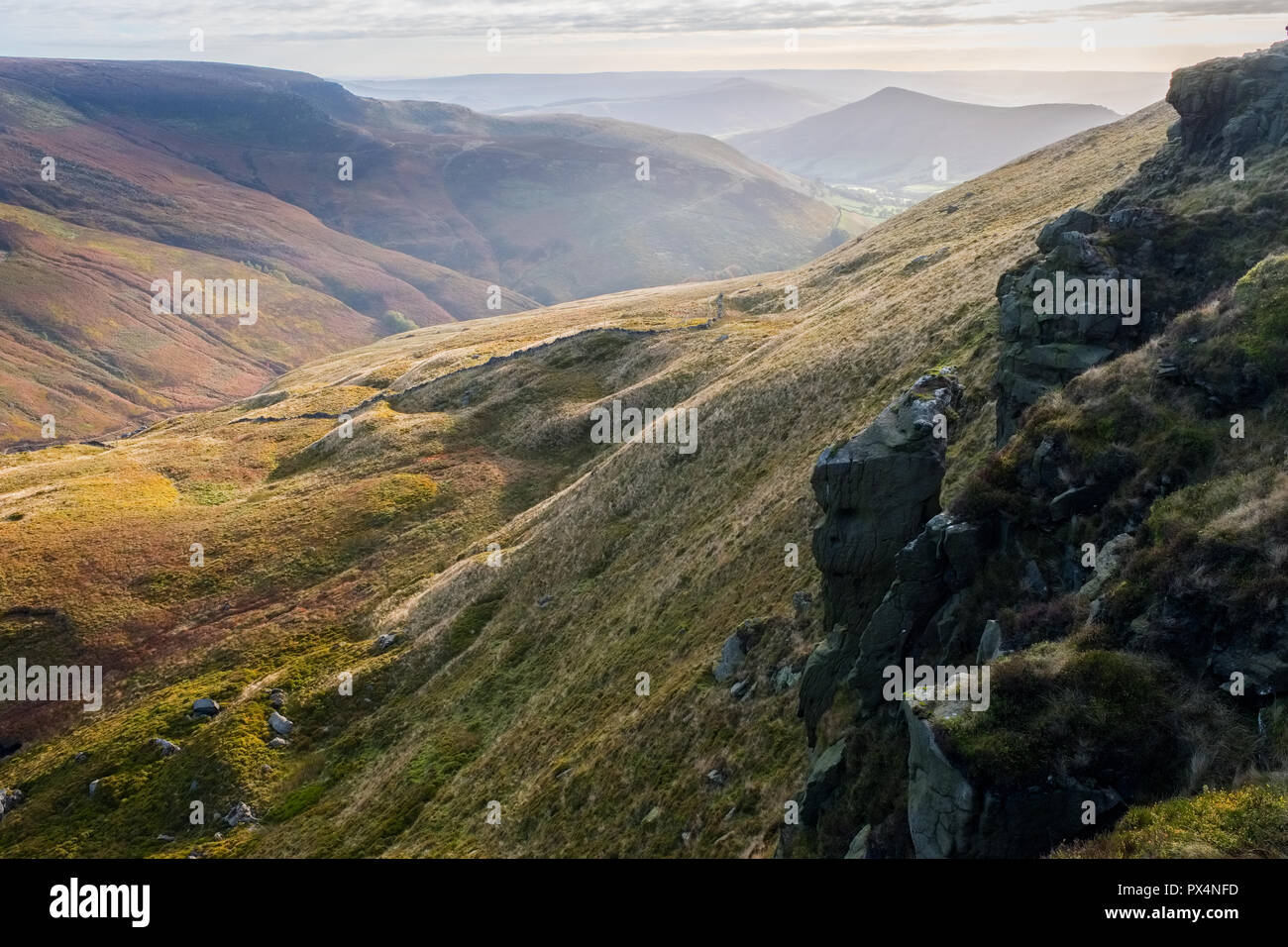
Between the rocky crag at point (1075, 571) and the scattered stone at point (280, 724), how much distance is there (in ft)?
117

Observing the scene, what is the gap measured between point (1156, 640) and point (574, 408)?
70418 millimetres

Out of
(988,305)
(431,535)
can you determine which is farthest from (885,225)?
(431,535)

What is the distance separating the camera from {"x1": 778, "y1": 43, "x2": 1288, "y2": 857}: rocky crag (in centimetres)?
1438

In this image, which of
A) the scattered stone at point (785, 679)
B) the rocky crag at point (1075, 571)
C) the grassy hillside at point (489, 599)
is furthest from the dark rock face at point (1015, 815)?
the scattered stone at point (785, 679)

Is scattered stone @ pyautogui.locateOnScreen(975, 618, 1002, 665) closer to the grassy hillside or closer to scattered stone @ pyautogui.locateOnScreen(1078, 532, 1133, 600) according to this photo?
scattered stone @ pyautogui.locateOnScreen(1078, 532, 1133, 600)

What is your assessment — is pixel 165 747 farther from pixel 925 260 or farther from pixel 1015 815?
pixel 925 260

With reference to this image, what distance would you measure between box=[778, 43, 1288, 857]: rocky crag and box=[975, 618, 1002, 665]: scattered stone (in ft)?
0.20

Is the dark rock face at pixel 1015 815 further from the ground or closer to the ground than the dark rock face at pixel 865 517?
closer to the ground

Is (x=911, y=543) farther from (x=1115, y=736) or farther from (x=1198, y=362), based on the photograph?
(x=1198, y=362)

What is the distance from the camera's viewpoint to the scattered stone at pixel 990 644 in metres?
17.8

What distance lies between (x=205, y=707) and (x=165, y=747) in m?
3.17

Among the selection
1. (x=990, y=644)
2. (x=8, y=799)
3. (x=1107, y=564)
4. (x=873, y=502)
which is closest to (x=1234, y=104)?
(x=873, y=502)

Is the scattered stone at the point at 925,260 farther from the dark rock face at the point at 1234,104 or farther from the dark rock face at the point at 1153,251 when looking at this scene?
the dark rock face at the point at 1153,251

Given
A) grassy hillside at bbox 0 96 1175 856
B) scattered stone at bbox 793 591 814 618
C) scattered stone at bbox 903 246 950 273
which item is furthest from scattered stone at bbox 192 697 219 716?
scattered stone at bbox 903 246 950 273
